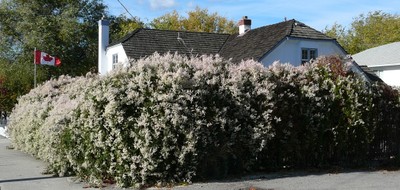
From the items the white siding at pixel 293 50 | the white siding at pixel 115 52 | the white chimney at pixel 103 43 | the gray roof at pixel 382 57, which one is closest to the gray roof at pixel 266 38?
the white siding at pixel 293 50

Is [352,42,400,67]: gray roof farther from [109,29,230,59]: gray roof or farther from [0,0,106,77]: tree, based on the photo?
[0,0,106,77]: tree

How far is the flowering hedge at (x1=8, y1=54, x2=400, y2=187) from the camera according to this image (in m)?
9.60

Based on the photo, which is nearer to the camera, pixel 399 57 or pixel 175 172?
pixel 175 172

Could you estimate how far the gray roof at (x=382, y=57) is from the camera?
1229 inches

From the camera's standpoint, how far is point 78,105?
35.6ft

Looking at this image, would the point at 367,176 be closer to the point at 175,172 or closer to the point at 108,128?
the point at 175,172

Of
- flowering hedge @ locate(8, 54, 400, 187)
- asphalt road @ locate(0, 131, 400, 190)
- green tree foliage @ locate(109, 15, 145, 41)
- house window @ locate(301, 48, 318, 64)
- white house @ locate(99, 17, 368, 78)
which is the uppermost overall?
green tree foliage @ locate(109, 15, 145, 41)

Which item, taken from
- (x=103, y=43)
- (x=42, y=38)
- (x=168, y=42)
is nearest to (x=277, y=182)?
(x=168, y=42)

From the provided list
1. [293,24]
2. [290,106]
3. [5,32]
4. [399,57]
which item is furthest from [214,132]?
[5,32]

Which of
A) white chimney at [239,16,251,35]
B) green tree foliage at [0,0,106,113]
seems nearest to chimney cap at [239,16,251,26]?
white chimney at [239,16,251,35]

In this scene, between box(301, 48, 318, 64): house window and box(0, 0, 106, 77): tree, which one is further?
box(0, 0, 106, 77): tree

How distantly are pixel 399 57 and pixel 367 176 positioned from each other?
2275 centimetres

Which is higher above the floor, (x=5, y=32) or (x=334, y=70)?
(x=5, y=32)

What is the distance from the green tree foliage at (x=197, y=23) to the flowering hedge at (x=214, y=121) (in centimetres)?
4198
